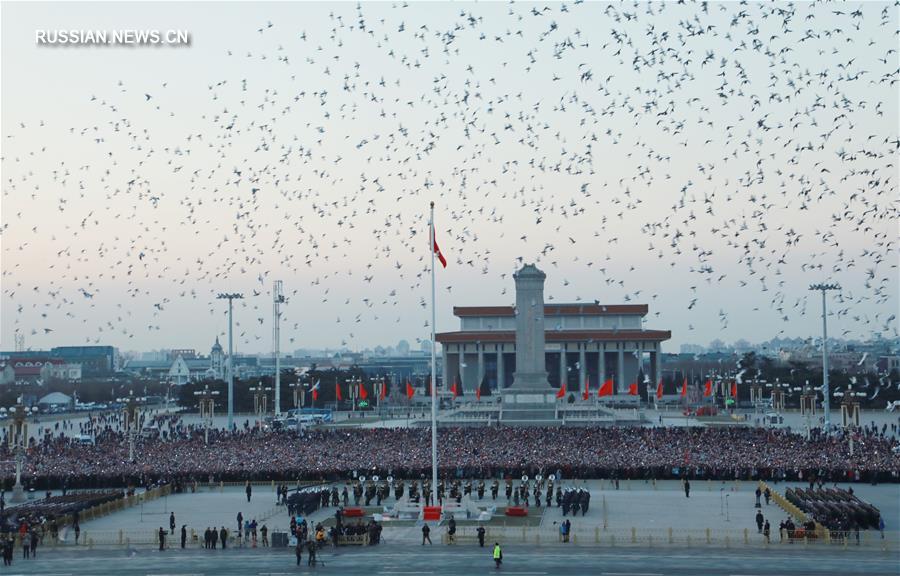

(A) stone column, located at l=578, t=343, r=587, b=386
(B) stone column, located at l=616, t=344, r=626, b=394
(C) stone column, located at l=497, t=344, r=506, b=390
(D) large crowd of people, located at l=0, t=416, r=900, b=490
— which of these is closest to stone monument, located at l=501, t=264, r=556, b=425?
(D) large crowd of people, located at l=0, t=416, r=900, b=490

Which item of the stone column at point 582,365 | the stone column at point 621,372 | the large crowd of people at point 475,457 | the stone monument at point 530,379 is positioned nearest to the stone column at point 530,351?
the stone monument at point 530,379

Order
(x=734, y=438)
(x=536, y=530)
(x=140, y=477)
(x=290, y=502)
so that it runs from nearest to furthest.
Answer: (x=536, y=530)
(x=290, y=502)
(x=140, y=477)
(x=734, y=438)

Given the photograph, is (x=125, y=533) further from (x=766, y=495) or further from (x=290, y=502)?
(x=766, y=495)

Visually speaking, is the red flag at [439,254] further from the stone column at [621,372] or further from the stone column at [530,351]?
the stone column at [621,372]

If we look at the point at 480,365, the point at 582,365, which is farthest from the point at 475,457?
the point at 480,365

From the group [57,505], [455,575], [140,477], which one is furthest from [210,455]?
[455,575]

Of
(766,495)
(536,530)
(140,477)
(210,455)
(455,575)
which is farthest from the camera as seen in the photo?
(210,455)
